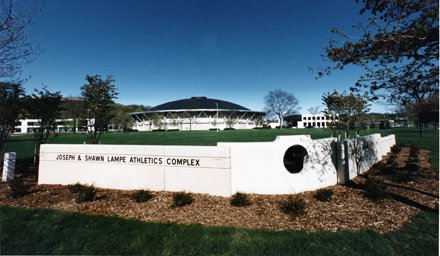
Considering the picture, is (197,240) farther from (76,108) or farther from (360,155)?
(76,108)

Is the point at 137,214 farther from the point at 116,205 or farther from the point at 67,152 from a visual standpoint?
the point at 67,152

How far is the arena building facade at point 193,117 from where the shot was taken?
93.1m

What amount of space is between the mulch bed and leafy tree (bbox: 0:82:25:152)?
4.25m

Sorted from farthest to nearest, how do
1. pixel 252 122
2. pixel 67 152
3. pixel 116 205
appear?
pixel 252 122, pixel 67 152, pixel 116 205

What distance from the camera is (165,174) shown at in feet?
24.3

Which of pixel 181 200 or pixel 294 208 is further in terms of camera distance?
pixel 181 200

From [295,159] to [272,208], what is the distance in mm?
→ 3113

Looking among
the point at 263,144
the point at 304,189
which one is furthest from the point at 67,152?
the point at 304,189

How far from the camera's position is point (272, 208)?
588 centimetres

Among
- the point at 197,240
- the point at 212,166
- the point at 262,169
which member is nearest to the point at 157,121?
the point at 212,166

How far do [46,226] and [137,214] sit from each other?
1914 mm

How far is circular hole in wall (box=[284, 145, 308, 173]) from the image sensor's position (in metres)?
8.05

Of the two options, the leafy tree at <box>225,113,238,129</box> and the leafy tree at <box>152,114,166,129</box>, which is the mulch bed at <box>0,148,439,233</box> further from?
the leafy tree at <box>225,113,238,129</box>

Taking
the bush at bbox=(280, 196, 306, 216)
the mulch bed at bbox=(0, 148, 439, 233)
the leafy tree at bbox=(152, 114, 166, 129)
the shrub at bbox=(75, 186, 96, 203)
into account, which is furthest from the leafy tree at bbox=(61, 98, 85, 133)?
the leafy tree at bbox=(152, 114, 166, 129)
